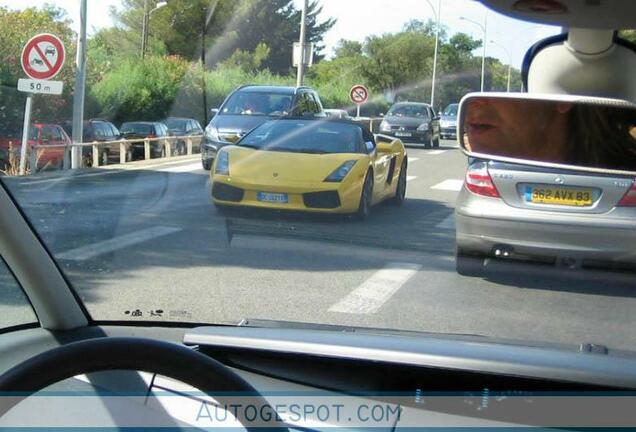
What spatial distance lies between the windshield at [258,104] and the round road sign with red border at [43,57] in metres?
1.24

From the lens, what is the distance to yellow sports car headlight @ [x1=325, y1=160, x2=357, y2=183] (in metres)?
6.08

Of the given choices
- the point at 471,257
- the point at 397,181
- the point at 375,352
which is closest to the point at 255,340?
the point at 375,352

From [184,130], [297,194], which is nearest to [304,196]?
[297,194]

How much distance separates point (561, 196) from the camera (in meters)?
4.13

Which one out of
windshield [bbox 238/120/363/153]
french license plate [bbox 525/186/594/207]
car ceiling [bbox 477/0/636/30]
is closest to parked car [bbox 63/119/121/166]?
windshield [bbox 238/120/363/153]

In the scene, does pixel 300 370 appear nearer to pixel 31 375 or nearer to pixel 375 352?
pixel 375 352

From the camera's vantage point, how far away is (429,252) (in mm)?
6031

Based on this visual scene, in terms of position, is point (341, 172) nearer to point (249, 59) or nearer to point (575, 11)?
point (249, 59)

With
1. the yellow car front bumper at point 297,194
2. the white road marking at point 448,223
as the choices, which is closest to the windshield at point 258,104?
the yellow car front bumper at point 297,194

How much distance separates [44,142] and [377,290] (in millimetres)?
2616

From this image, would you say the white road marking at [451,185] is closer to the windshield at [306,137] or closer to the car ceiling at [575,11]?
the windshield at [306,137]

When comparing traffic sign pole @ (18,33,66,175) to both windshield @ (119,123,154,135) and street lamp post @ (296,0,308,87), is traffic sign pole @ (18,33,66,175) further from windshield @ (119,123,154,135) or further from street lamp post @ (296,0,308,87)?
windshield @ (119,123,154,135)

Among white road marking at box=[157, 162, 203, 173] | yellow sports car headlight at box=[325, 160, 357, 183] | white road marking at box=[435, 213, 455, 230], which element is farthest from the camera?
white road marking at box=[157, 162, 203, 173]

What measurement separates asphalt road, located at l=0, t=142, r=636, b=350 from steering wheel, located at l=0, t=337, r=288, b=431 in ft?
5.98
